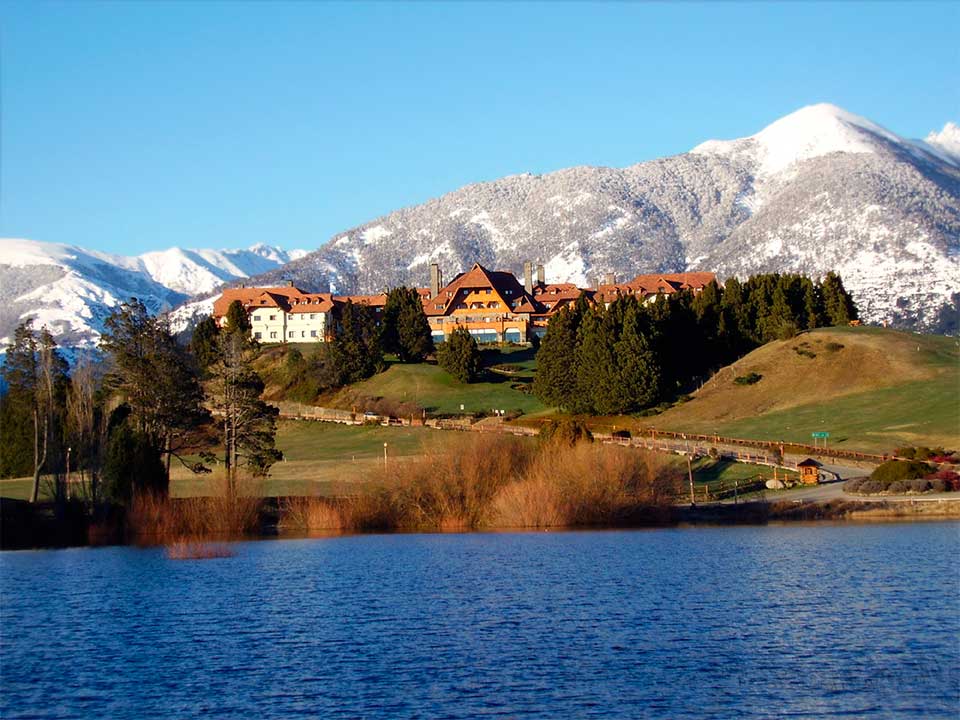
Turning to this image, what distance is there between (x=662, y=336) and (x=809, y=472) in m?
38.5

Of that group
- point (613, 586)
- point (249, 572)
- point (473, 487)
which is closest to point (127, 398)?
point (473, 487)

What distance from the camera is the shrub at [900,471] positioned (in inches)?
2928

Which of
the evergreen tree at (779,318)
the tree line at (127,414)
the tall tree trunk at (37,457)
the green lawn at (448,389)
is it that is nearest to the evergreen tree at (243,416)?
the tree line at (127,414)

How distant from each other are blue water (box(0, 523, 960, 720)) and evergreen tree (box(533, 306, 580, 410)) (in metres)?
53.3

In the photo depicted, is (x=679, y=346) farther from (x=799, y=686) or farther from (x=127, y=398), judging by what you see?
(x=799, y=686)

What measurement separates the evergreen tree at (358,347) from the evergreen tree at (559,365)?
19.4 metres

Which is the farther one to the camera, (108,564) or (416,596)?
(108,564)

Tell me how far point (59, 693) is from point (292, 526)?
40009mm

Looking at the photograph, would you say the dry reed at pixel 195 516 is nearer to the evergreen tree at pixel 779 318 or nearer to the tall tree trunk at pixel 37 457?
the tall tree trunk at pixel 37 457

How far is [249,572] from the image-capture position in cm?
5478

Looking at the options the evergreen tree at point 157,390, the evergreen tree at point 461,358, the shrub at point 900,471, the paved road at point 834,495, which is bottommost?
the paved road at point 834,495

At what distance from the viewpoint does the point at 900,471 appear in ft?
245

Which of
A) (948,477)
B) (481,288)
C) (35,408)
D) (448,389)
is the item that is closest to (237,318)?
(448,389)

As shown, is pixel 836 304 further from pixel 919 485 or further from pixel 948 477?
→ pixel 919 485
